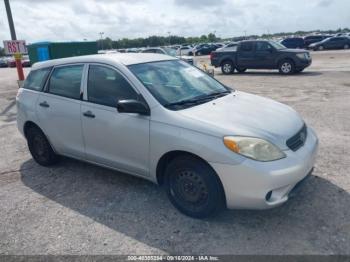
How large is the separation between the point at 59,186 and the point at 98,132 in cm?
110

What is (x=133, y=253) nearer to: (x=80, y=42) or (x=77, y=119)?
(x=77, y=119)

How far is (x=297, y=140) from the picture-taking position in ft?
11.4

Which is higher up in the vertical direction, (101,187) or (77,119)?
(77,119)

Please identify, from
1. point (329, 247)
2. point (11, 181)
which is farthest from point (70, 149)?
point (329, 247)

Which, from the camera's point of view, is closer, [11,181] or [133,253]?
[133,253]

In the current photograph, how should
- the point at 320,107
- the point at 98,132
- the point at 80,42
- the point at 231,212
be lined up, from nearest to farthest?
the point at 231,212
the point at 98,132
the point at 320,107
the point at 80,42

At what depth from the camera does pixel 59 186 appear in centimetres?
462

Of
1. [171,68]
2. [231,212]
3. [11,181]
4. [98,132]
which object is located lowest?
[11,181]

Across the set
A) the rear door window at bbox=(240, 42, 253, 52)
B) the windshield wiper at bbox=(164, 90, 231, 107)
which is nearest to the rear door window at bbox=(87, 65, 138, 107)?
the windshield wiper at bbox=(164, 90, 231, 107)

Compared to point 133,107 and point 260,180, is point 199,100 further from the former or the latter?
point 260,180

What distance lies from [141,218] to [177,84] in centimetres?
162

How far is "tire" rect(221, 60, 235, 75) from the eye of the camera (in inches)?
727

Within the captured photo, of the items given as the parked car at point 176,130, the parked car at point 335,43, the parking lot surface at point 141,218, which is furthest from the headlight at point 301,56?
the parked car at point 335,43

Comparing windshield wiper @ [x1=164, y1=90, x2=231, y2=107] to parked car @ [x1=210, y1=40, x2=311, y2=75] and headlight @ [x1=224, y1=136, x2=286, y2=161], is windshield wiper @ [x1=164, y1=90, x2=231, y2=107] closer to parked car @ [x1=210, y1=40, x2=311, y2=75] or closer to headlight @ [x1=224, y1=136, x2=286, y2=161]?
headlight @ [x1=224, y1=136, x2=286, y2=161]
